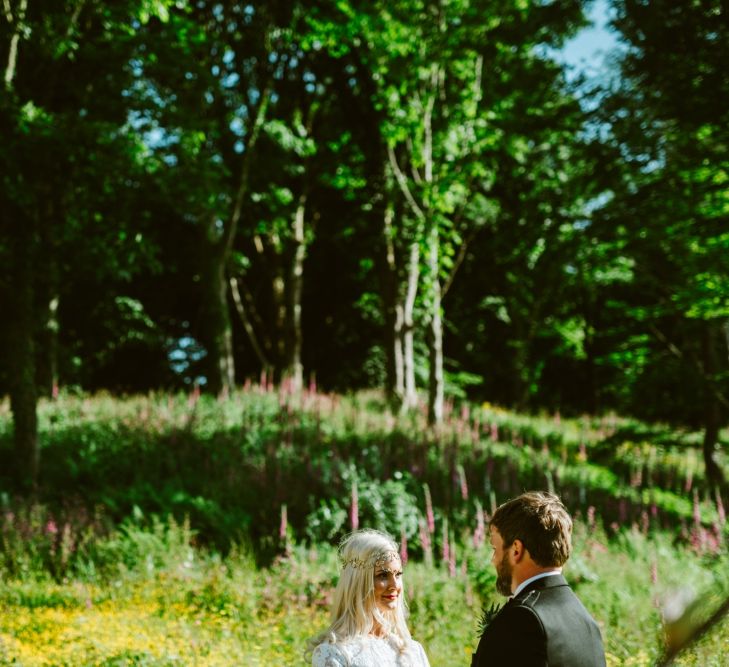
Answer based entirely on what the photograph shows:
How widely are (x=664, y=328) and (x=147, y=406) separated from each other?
17.3 m

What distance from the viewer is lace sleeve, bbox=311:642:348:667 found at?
9.32 feet

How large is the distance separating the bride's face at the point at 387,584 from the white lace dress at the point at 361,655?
0.15 meters

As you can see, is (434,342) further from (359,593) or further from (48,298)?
(359,593)

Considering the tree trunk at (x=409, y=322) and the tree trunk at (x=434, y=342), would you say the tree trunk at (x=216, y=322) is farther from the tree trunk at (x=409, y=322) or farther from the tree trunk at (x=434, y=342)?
the tree trunk at (x=434, y=342)

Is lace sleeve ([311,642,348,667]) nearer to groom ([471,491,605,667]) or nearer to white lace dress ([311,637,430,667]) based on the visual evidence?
white lace dress ([311,637,430,667])

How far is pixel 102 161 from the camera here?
8641mm

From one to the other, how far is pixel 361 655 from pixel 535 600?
0.92 metres

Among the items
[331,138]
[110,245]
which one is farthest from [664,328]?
[110,245]

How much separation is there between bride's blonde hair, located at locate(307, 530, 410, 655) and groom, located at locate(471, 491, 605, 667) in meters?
0.58

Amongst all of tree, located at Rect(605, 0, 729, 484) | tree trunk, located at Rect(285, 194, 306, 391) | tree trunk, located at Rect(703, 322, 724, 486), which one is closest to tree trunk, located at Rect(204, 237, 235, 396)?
tree trunk, located at Rect(285, 194, 306, 391)

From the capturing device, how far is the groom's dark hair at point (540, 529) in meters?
2.43

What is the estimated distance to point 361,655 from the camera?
113 inches

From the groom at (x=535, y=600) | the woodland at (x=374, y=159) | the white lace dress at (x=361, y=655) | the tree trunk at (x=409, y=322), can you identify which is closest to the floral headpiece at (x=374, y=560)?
the white lace dress at (x=361, y=655)

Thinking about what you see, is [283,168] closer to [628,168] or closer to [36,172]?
[36,172]
